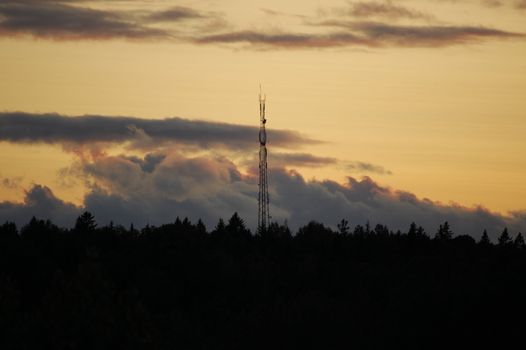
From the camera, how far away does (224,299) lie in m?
173

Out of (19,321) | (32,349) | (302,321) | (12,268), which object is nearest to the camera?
(32,349)

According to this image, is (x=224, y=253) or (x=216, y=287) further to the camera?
(x=224, y=253)

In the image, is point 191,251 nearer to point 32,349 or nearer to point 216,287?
point 216,287

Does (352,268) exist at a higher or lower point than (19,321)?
lower

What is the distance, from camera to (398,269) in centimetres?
Result: 19300

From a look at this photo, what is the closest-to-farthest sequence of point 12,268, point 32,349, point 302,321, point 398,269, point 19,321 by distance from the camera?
point 32,349, point 19,321, point 302,321, point 12,268, point 398,269

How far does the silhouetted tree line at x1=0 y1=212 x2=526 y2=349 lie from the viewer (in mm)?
79500

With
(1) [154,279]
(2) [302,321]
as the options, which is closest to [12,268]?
(1) [154,279]

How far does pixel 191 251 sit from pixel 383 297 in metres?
30.6

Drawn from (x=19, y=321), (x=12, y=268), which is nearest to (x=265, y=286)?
(x=12, y=268)

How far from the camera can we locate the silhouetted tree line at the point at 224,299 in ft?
261

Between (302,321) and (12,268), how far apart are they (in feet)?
129

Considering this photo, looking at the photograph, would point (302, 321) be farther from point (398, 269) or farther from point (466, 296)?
point (398, 269)

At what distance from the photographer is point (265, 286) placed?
591 ft
